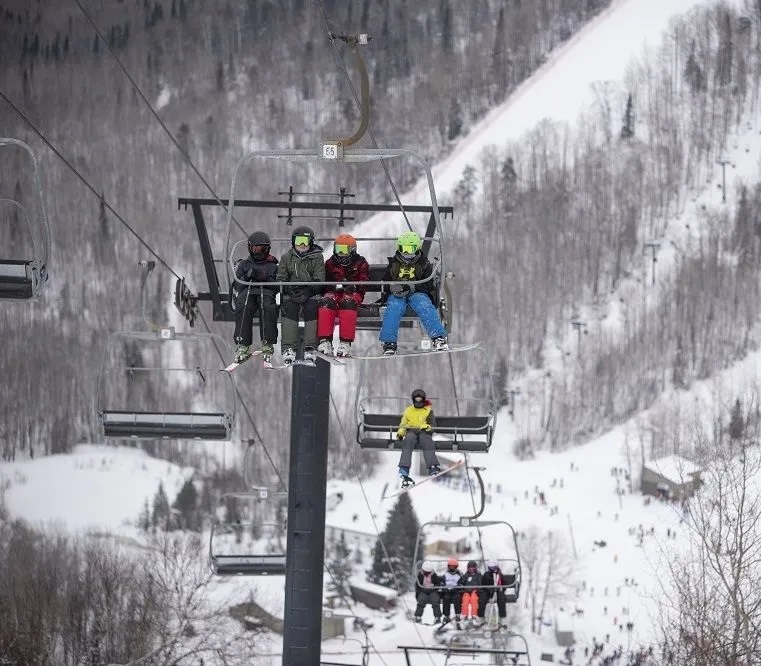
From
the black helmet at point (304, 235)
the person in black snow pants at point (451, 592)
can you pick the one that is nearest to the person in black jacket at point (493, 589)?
the person in black snow pants at point (451, 592)

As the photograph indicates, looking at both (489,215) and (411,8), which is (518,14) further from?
(489,215)

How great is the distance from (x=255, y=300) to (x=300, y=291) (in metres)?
0.33

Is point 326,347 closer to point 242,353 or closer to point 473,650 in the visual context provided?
point 242,353

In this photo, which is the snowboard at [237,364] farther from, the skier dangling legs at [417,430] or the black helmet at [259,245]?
the skier dangling legs at [417,430]

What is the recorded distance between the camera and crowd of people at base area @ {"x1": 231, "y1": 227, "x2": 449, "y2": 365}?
8.52 metres

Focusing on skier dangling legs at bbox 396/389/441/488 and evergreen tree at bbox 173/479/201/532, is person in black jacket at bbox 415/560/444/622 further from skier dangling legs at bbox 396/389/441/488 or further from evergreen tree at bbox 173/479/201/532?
evergreen tree at bbox 173/479/201/532

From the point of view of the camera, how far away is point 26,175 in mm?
119875

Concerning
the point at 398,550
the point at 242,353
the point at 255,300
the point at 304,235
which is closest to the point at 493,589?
the point at 242,353

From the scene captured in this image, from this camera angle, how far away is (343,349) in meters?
8.48

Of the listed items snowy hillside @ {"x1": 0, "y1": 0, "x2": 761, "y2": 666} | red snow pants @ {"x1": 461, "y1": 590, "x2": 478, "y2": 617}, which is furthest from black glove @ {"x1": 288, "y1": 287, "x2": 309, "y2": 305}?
snowy hillside @ {"x1": 0, "y1": 0, "x2": 761, "y2": 666}

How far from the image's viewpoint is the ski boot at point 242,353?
8617 millimetres

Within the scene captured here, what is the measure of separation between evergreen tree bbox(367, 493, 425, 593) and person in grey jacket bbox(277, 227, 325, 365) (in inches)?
1666

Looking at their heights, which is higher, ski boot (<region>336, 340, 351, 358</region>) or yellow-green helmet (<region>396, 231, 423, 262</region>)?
yellow-green helmet (<region>396, 231, 423, 262</region>)

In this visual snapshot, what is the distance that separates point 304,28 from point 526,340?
6685 cm
